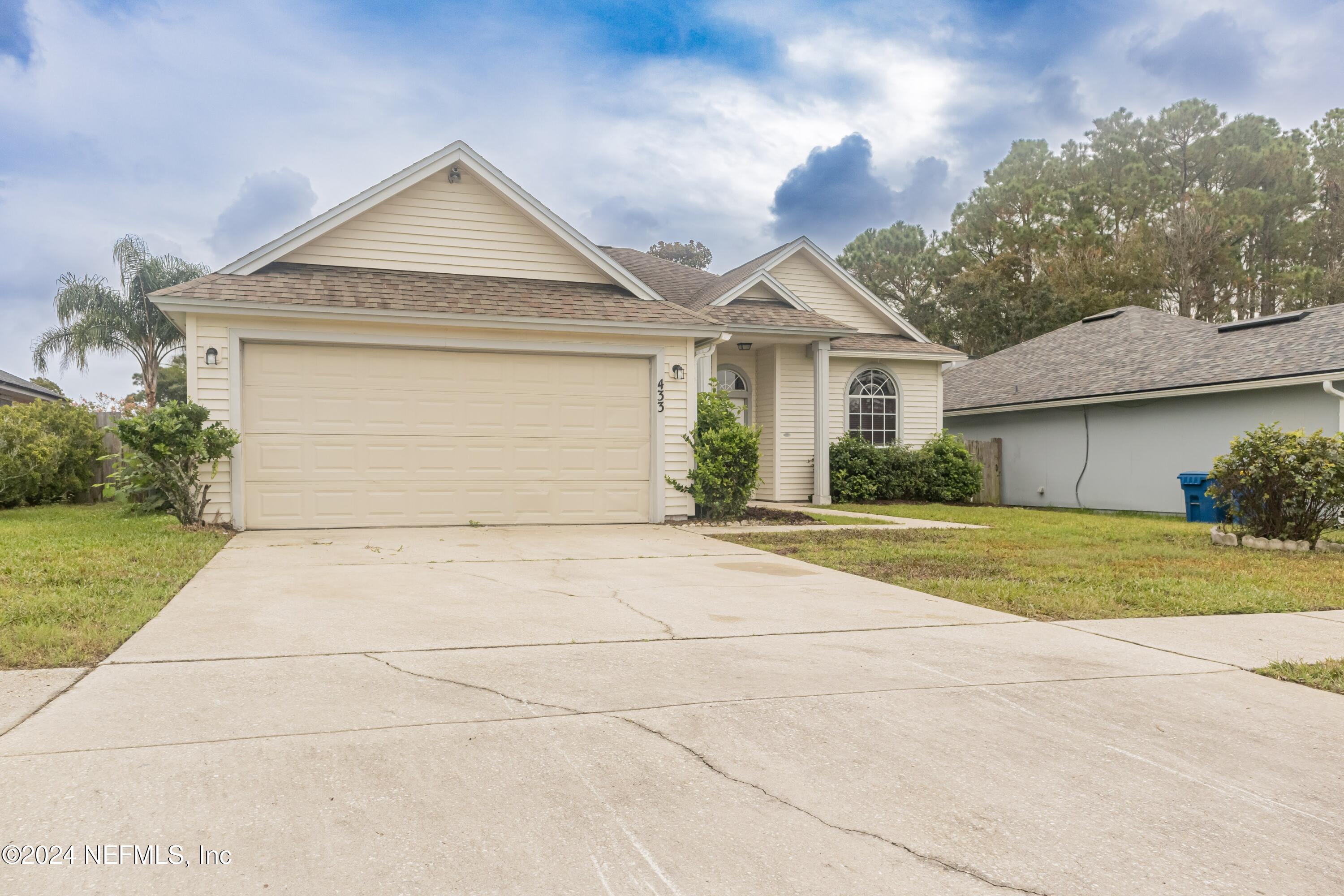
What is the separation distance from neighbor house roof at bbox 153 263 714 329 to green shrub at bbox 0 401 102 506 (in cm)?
536

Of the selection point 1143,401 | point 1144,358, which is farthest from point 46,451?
point 1144,358

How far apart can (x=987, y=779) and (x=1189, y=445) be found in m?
15.2

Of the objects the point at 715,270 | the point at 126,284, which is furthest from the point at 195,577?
the point at 715,270

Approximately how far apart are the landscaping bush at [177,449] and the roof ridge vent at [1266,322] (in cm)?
1839

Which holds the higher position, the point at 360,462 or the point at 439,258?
the point at 439,258

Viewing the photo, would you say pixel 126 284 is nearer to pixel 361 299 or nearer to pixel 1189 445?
pixel 361 299

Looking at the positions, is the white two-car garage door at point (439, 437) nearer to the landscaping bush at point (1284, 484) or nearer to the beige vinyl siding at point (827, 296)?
the beige vinyl siding at point (827, 296)

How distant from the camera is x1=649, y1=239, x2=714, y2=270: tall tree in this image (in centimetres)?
5647

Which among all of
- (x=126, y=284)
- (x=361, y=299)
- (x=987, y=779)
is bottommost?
(x=987, y=779)

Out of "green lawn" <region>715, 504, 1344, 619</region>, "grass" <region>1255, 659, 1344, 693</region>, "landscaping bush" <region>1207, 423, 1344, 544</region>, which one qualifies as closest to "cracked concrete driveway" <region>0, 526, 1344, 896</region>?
"grass" <region>1255, 659, 1344, 693</region>

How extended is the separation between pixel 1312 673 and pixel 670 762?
344 cm

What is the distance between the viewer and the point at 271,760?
9.53 ft

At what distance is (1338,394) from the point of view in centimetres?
1291

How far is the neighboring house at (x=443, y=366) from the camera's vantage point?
1073 cm
